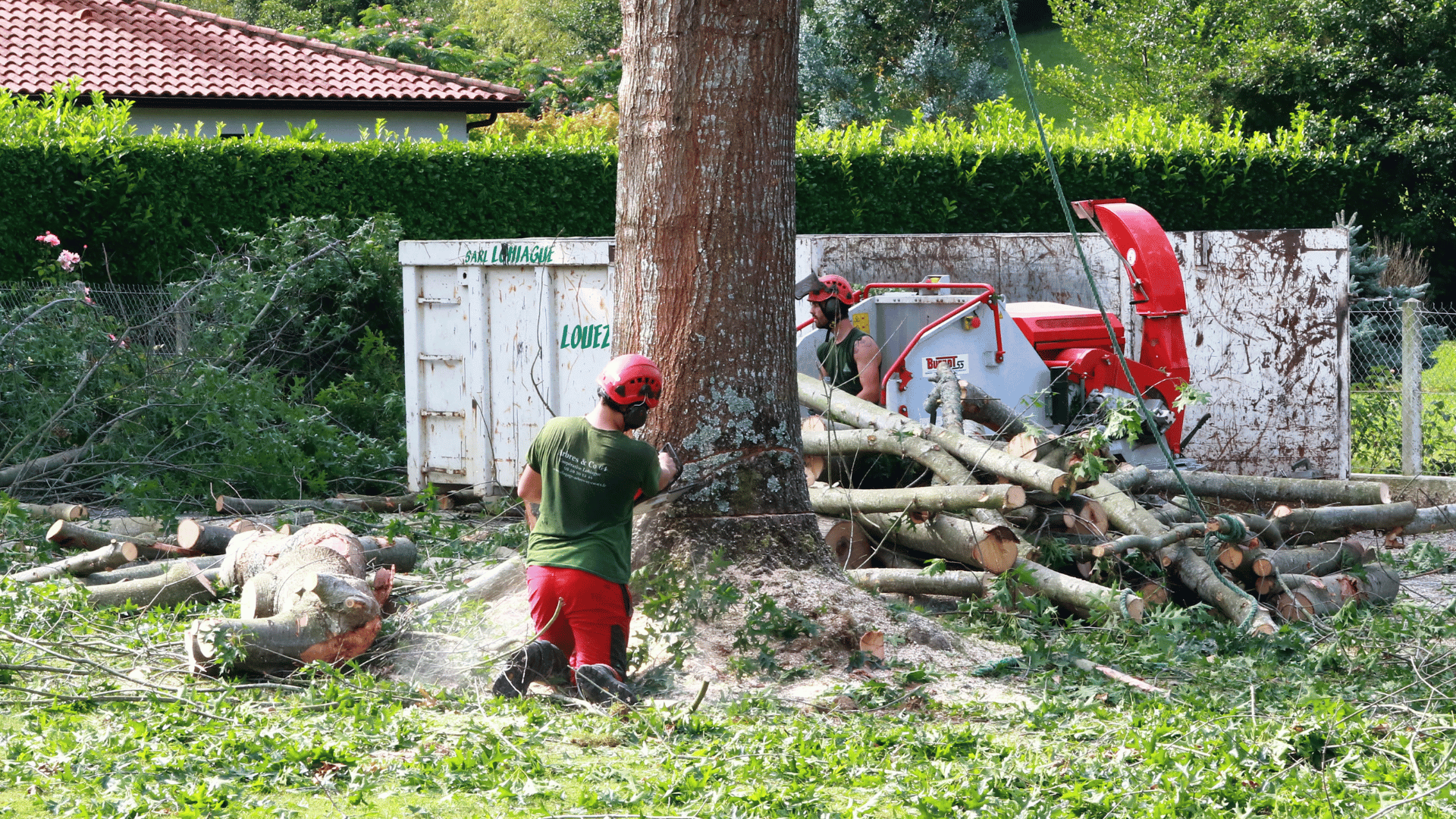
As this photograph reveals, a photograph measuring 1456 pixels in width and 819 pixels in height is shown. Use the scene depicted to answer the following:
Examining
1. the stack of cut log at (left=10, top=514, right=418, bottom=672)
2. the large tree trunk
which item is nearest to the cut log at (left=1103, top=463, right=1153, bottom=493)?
the large tree trunk

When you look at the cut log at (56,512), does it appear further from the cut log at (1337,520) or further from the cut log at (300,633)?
the cut log at (1337,520)

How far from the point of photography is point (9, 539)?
7.32 metres

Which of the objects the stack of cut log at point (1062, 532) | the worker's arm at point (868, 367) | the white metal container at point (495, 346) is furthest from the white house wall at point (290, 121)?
the stack of cut log at point (1062, 532)

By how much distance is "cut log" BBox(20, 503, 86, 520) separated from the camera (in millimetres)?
7410

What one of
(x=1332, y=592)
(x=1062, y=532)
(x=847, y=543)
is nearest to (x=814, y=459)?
(x=847, y=543)

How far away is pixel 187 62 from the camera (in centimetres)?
1933

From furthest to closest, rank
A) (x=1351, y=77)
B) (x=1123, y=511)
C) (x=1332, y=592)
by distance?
1. (x=1351, y=77)
2. (x=1123, y=511)
3. (x=1332, y=592)

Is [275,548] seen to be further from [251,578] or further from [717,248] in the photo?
[717,248]

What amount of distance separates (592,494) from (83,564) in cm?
314

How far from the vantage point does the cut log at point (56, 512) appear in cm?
741

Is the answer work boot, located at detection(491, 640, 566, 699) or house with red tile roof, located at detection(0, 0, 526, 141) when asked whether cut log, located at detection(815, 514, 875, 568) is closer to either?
work boot, located at detection(491, 640, 566, 699)

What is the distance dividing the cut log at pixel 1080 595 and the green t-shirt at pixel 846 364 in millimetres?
1890

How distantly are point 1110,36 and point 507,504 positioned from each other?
20051mm

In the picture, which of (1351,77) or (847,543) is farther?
(1351,77)
